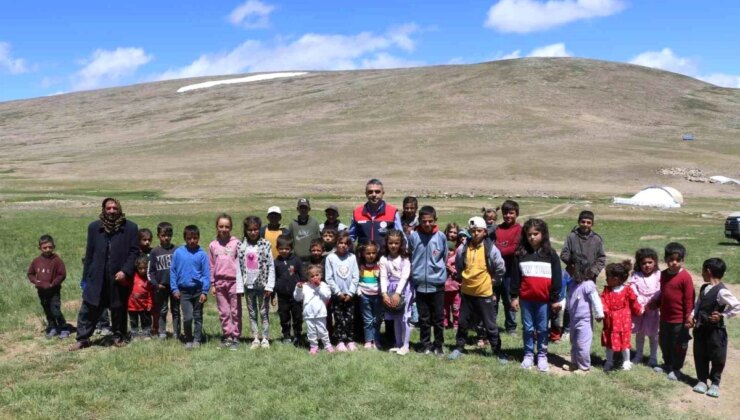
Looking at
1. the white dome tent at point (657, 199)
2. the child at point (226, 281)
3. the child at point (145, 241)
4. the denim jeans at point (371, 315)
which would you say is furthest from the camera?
the white dome tent at point (657, 199)

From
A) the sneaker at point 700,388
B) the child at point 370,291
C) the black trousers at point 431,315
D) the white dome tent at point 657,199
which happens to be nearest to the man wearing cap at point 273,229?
the child at point 370,291

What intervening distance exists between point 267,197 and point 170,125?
70909mm

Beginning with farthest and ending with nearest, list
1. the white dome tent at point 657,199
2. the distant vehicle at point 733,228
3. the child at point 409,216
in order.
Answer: the white dome tent at point 657,199, the distant vehicle at point 733,228, the child at point 409,216

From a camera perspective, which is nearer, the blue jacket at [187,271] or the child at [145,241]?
the blue jacket at [187,271]

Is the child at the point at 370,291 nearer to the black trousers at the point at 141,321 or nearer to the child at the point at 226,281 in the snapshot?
the child at the point at 226,281

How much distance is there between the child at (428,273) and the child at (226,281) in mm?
2263

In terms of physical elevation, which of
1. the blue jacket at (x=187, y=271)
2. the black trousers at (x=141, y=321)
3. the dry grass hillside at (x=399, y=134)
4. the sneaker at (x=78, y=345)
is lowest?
the sneaker at (x=78, y=345)

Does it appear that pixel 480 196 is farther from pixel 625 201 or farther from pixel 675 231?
pixel 675 231

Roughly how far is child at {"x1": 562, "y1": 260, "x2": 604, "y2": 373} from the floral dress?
0.21m

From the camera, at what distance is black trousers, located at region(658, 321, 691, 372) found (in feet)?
23.7

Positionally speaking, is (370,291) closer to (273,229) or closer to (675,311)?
(273,229)

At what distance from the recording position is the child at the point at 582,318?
726cm

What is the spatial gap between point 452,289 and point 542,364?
2.06m

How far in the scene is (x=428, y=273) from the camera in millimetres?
7738
